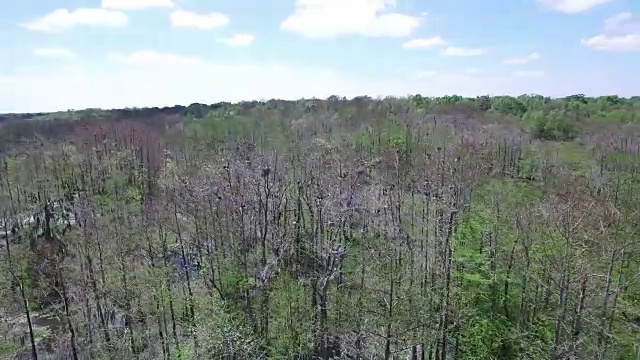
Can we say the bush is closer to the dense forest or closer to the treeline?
the treeline

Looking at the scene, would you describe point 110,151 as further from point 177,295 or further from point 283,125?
point 177,295

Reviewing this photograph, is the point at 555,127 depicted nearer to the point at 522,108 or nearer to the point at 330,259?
the point at 522,108

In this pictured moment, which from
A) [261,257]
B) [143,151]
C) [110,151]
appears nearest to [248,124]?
[143,151]

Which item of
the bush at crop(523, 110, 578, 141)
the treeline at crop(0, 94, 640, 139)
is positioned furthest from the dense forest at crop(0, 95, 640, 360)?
the treeline at crop(0, 94, 640, 139)

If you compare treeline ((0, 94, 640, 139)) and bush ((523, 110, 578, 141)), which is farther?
treeline ((0, 94, 640, 139))

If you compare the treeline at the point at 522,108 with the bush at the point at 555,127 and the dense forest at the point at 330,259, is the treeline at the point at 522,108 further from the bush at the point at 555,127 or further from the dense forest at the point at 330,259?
the dense forest at the point at 330,259

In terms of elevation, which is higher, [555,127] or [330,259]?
[555,127]

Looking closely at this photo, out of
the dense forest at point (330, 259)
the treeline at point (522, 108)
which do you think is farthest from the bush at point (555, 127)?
the dense forest at point (330, 259)

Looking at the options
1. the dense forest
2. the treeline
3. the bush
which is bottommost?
the dense forest

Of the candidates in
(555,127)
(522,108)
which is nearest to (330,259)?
(555,127)
